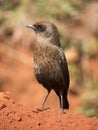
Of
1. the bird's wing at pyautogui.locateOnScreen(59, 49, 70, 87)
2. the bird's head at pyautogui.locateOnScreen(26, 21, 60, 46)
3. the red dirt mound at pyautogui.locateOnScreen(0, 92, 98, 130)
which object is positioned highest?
the bird's head at pyautogui.locateOnScreen(26, 21, 60, 46)

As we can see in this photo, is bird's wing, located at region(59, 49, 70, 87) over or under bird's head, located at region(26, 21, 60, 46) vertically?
under

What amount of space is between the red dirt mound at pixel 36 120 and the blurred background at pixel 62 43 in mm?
6828

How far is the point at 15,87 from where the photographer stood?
17.8 meters

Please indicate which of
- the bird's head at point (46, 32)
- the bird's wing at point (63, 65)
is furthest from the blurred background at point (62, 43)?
the bird's head at point (46, 32)

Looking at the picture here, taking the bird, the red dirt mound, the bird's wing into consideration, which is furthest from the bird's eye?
the red dirt mound

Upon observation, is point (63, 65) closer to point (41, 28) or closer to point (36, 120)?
point (41, 28)

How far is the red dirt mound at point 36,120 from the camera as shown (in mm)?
8516

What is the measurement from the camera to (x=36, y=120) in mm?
8664

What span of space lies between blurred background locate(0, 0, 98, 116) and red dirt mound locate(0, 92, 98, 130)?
683 centimetres

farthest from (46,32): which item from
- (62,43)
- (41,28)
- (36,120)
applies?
(62,43)

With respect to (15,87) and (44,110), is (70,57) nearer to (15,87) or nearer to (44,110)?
(15,87)

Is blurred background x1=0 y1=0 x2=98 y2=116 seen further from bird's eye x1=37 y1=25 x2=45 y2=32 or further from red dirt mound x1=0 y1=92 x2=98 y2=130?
red dirt mound x1=0 y1=92 x2=98 y2=130

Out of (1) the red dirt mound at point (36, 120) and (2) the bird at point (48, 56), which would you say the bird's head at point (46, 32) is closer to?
(2) the bird at point (48, 56)

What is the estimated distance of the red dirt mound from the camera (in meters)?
8.52
